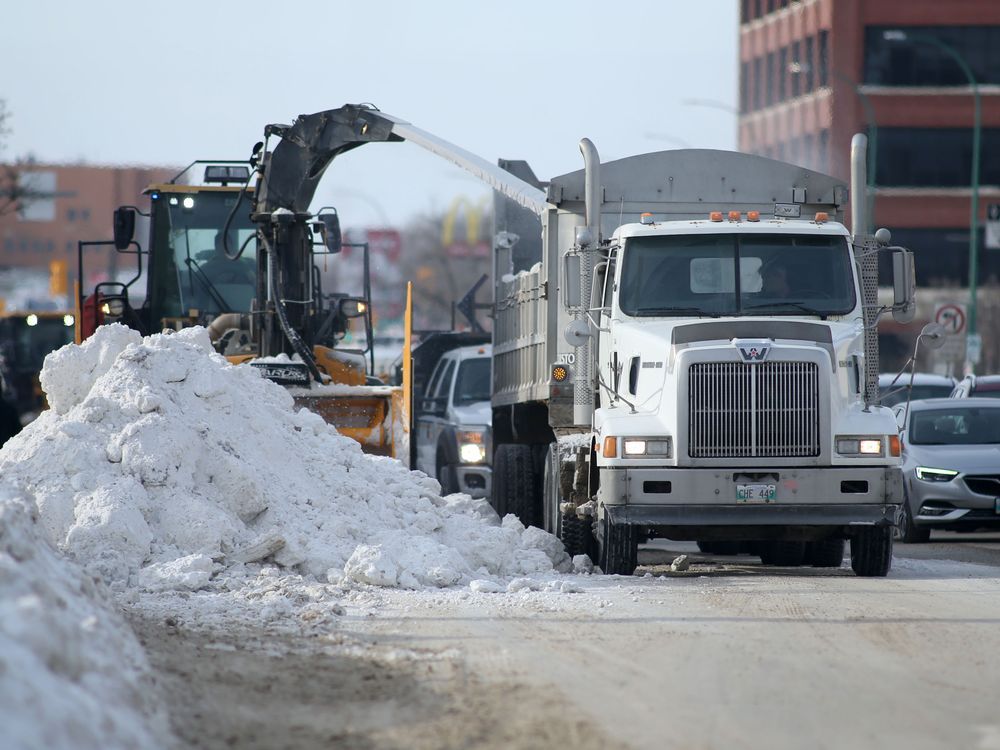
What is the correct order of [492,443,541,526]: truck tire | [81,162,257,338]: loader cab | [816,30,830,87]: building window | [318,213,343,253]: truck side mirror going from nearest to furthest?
1. [492,443,541,526]: truck tire
2. [318,213,343,253]: truck side mirror
3. [81,162,257,338]: loader cab
4. [816,30,830,87]: building window

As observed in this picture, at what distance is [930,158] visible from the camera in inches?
2613

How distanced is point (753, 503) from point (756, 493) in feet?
0.27

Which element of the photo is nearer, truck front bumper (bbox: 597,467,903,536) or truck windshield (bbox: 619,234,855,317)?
truck front bumper (bbox: 597,467,903,536)

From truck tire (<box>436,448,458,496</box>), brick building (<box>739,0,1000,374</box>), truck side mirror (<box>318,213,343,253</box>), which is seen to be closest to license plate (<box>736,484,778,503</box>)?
truck side mirror (<box>318,213,343,253</box>)

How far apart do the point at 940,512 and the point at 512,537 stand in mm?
6655

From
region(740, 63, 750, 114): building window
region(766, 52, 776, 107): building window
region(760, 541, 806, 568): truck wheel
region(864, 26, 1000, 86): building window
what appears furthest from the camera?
region(740, 63, 750, 114): building window

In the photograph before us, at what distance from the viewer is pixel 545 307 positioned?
671 inches

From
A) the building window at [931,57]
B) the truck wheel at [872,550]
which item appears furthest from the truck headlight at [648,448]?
the building window at [931,57]

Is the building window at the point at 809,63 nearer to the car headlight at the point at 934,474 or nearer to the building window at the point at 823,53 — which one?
the building window at the point at 823,53

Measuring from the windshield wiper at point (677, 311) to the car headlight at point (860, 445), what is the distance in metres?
1.46

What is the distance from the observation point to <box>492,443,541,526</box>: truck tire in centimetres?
1905

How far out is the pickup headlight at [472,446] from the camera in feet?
74.8

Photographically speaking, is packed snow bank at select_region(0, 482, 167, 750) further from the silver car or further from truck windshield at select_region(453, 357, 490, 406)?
truck windshield at select_region(453, 357, 490, 406)

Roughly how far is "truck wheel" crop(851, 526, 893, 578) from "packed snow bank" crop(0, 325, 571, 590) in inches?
97.1
